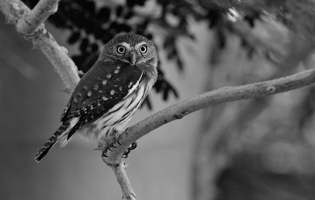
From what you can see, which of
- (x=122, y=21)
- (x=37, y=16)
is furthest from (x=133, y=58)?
(x=37, y=16)

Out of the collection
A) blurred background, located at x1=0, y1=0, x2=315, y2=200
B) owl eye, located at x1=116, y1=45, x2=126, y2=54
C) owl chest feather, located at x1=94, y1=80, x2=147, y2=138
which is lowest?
blurred background, located at x1=0, y1=0, x2=315, y2=200

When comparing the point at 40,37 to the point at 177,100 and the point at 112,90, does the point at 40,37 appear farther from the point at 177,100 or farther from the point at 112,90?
the point at 177,100

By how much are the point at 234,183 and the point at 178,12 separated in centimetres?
451

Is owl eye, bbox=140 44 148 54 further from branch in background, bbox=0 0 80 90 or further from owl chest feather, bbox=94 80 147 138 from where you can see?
branch in background, bbox=0 0 80 90

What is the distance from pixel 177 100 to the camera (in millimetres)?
4945

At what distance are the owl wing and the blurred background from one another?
7.1 inches

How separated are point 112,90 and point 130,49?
39 centimetres

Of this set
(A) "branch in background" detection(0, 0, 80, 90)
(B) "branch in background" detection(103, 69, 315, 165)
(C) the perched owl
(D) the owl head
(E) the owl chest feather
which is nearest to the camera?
(B) "branch in background" detection(103, 69, 315, 165)

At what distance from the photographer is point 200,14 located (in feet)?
14.4

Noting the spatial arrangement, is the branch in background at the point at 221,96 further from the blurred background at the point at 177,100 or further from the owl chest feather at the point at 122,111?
the owl chest feather at the point at 122,111

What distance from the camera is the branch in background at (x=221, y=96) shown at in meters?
2.63

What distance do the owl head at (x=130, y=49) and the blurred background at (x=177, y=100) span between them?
0.17 meters

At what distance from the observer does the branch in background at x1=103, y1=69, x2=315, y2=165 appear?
2633mm

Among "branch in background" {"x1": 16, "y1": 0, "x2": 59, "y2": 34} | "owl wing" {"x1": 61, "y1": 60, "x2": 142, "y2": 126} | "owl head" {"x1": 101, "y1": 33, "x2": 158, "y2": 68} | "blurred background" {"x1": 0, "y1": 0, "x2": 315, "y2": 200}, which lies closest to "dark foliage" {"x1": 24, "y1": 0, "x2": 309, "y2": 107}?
"blurred background" {"x1": 0, "y1": 0, "x2": 315, "y2": 200}
